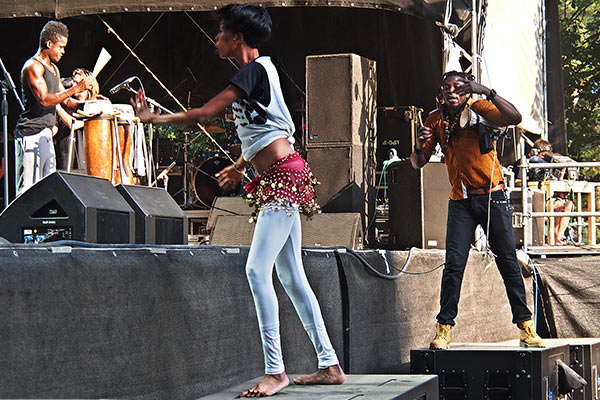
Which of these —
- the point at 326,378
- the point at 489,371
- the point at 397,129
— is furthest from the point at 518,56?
the point at 326,378

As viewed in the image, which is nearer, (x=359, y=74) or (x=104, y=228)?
(x=104, y=228)

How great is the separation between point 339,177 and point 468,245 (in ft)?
11.5

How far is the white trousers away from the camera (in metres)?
7.79

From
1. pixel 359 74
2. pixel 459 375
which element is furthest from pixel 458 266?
pixel 359 74

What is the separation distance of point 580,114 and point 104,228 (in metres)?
26.3

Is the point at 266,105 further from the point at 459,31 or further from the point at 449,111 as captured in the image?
the point at 459,31

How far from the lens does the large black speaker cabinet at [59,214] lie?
6.36 metres

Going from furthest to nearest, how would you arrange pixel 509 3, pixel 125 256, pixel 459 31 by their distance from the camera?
pixel 509 3
pixel 459 31
pixel 125 256

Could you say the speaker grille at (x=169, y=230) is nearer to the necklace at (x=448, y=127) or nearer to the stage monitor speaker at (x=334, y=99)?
the stage monitor speaker at (x=334, y=99)

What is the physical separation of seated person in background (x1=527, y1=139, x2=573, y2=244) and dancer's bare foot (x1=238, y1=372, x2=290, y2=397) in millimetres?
8555

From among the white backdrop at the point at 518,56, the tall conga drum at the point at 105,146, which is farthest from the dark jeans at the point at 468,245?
the tall conga drum at the point at 105,146

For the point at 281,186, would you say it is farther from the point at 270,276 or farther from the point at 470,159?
the point at 470,159

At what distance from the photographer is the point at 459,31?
9.70m

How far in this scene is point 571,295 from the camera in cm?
945
